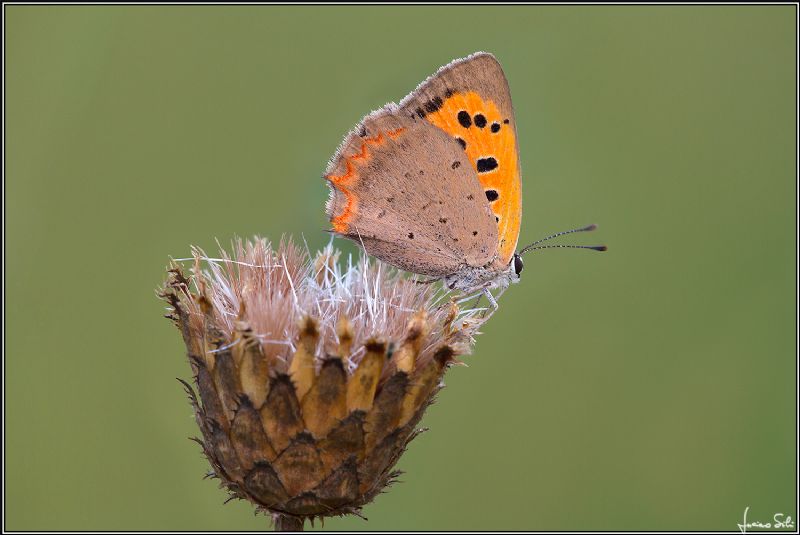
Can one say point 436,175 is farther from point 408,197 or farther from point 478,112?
point 478,112

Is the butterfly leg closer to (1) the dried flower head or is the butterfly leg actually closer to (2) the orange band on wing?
(2) the orange band on wing

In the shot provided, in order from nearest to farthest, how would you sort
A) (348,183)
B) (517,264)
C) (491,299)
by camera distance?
1. (348,183)
2. (491,299)
3. (517,264)

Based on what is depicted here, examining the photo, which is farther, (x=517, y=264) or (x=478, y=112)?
(x=517, y=264)

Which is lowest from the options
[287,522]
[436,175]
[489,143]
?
[287,522]

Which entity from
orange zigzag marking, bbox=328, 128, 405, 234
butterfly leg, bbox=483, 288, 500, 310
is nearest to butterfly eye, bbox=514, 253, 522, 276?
butterfly leg, bbox=483, 288, 500, 310

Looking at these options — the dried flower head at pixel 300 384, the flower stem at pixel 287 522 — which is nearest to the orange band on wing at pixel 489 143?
the dried flower head at pixel 300 384


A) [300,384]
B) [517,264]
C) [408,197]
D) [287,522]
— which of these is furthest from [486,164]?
[287,522]

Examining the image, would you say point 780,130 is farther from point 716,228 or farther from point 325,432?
point 325,432

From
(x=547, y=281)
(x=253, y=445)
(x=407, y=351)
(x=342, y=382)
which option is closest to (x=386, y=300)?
(x=407, y=351)
